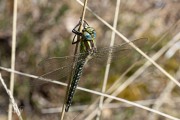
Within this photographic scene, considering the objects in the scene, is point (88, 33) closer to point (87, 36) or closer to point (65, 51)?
point (87, 36)

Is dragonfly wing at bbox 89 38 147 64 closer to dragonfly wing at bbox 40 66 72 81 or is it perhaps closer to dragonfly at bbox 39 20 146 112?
dragonfly at bbox 39 20 146 112

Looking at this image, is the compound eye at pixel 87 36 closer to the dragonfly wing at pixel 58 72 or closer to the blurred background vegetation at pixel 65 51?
the dragonfly wing at pixel 58 72

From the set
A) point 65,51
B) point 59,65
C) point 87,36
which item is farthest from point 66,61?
point 65,51

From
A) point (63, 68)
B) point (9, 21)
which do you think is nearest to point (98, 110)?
point (63, 68)

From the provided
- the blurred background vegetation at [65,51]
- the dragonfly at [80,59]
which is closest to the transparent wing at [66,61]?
the dragonfly at [80,59]

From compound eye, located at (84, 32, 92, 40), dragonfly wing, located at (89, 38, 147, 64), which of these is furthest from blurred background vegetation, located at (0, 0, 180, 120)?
compound eye, located at (84, 32, 92, 40)

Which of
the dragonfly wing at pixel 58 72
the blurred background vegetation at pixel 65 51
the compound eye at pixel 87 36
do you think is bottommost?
the dragonfly wing at pixel 58 72
